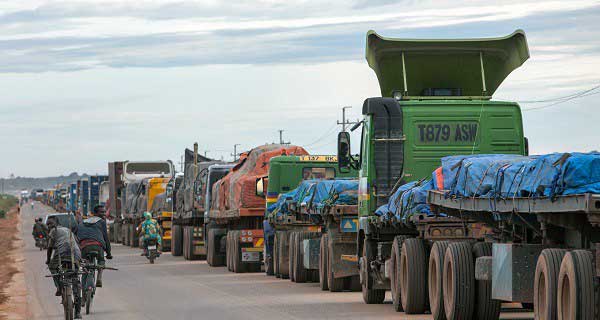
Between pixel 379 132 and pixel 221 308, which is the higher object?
pixel 379 132

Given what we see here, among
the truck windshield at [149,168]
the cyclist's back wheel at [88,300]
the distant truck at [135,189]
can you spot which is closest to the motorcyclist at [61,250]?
the cyclist's back wheel at [88,300]

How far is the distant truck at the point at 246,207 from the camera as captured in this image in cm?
3422

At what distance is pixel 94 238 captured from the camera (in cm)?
2039

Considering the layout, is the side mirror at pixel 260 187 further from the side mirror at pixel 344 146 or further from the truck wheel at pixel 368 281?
the side mirror at pixel 344 146

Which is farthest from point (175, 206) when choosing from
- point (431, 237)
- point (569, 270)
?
point (569, 270)

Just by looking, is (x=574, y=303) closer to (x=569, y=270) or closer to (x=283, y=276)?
(x=569, y=270)

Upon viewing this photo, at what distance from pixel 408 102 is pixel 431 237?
312cm

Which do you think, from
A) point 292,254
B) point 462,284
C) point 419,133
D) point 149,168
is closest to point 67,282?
point 419,133

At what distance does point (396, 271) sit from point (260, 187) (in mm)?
14998

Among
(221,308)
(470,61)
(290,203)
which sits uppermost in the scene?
(470,61)

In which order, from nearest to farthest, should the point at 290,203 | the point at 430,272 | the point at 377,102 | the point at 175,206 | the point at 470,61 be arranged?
the point at 430,272
the point at 377,102
the point at 470,61
the point at 290,203
the point at 175,206

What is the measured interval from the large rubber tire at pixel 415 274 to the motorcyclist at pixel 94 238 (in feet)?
14.5

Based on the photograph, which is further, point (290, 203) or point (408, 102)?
point (290, 203)

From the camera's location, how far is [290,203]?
92.7ft
